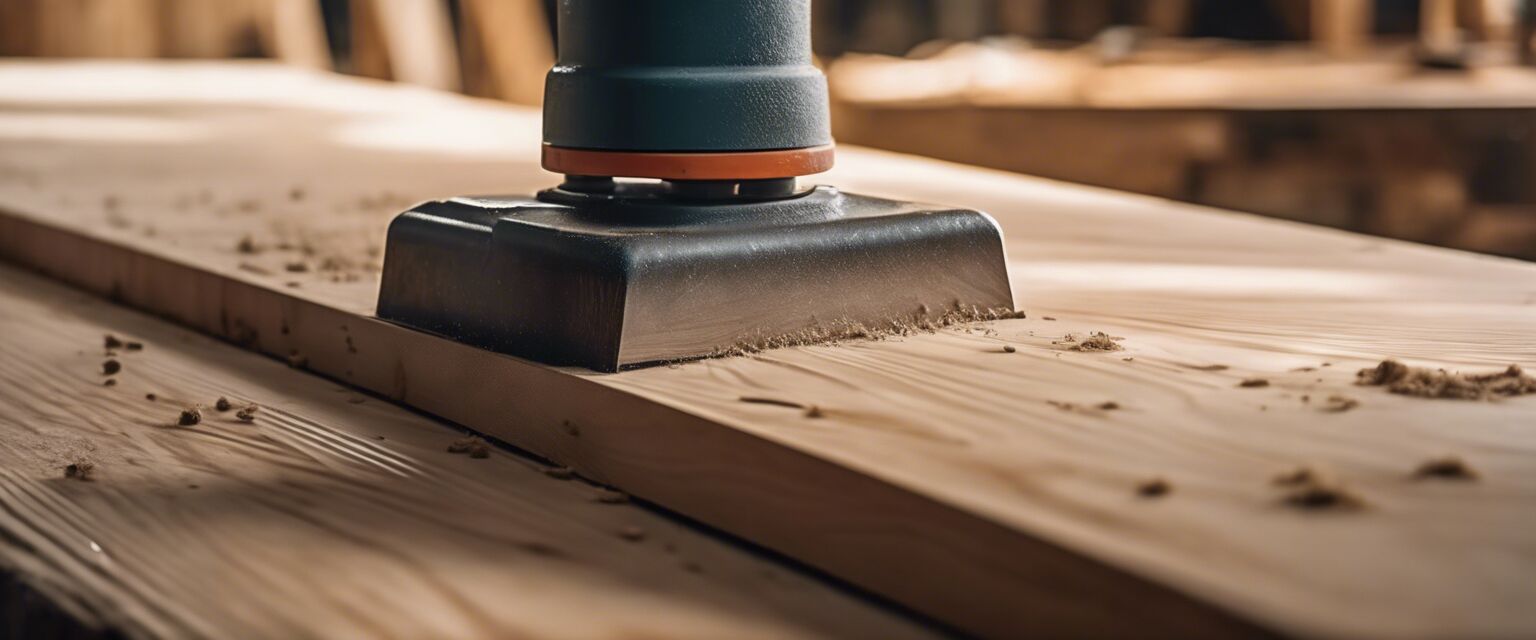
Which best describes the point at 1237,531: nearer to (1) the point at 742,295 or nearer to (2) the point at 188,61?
(1) the point at 742,295

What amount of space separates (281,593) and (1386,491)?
0.54 meters

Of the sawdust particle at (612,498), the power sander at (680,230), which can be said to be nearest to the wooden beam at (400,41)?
the power sander at (680,230)

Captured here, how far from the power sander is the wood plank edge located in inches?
1.3

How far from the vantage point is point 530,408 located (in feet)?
3.20

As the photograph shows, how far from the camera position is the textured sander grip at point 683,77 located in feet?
3.51

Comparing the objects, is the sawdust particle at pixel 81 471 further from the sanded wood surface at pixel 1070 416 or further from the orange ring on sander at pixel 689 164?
the orange ring on sander at pixel 689 164

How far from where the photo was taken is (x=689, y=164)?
1.08 m

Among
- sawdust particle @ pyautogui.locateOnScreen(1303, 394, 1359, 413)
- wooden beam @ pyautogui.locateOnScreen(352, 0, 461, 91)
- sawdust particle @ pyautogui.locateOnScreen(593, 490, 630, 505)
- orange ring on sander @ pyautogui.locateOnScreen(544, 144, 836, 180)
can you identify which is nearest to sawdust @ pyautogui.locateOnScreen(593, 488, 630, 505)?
sawdust particle @ pyautogui.locateOnScreen(593, 490, 630, 505)

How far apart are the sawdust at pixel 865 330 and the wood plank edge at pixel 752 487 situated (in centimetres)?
13

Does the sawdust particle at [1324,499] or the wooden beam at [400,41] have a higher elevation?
the wooden beam at [400,41]

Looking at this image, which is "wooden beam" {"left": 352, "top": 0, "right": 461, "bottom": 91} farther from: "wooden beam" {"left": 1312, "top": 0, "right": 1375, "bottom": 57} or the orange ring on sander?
Result: the orange ring on sander

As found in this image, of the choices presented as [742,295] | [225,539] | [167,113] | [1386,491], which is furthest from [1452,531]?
[167,113]

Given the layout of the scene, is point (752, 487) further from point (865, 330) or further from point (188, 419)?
point (188, 419)

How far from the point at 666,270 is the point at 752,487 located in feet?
Result: 0.72
